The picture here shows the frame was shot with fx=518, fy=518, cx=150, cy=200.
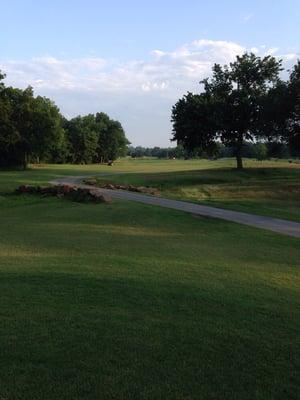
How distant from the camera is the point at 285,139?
55.5 meters

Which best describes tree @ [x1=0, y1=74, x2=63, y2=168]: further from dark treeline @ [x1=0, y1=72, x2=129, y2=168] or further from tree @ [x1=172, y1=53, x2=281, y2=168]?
tree @ [x1=172, y1=53, x2=281, y2=168]

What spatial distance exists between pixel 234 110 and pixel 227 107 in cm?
90

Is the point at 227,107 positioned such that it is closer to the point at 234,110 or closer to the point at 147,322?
the point at 234,110

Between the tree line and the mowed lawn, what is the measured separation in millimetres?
45560

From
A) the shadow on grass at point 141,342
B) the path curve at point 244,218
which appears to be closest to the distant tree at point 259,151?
the path curve at point 244,218

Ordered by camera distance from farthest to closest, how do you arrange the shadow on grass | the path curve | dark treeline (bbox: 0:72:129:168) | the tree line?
dark treeline (bbox: 0:72:129:168) → the tree line → the path curve → the shadow on grass

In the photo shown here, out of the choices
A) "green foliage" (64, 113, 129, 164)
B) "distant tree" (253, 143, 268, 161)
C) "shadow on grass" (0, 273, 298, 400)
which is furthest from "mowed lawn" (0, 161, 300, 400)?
"green foliage" (64, 113, 129, 164)

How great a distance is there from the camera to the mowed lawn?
4332mm

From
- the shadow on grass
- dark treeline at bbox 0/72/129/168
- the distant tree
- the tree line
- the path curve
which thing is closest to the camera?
the shadow on grass

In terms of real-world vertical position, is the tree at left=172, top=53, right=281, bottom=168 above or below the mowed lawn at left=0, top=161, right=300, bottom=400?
above

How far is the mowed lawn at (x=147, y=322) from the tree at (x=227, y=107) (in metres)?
48.2

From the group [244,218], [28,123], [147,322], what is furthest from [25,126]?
[147,322]

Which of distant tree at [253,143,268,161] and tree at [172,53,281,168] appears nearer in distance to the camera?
tree at [172,53,281,168]

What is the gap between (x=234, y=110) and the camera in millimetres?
59656
